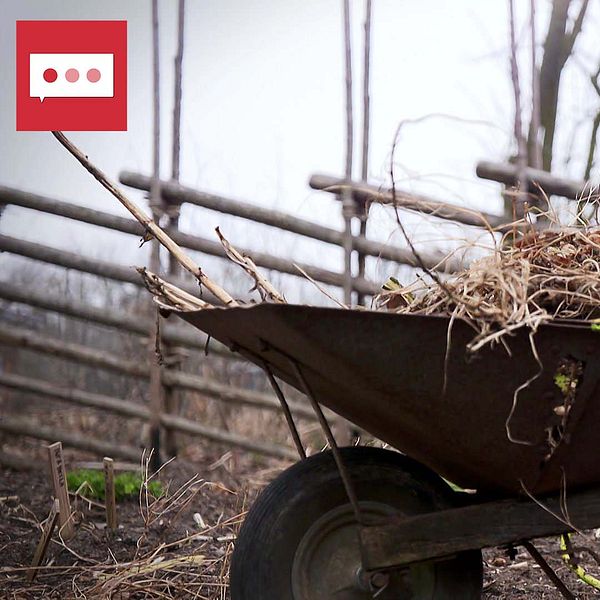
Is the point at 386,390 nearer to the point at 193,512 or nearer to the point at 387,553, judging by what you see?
the point at 387,553

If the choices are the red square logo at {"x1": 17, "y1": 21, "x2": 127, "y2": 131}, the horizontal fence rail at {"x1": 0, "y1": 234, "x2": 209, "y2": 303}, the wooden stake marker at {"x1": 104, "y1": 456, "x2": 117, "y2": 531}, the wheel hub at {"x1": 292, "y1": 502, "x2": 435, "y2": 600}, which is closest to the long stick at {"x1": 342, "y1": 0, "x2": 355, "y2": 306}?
the horizontal fence rail at {"x1": 0, "y1": 234, "x2": 209, "y2": 303}

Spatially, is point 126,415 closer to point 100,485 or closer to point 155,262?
point 155,262

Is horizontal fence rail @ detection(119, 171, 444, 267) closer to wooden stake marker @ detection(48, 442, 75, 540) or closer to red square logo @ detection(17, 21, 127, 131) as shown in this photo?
red square logo @ detection(17, 21, 127, 131)

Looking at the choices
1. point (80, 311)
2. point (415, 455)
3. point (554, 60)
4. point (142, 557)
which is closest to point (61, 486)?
point (142, 557)

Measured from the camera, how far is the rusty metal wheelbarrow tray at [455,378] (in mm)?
1557

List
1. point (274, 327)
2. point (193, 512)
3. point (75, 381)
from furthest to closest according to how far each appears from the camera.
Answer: point (75, 381), point (193, 512), point (274, 327)

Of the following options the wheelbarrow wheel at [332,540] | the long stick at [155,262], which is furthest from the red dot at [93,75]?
the wheelbarrow wheel at [332,540]

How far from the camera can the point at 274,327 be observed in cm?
158

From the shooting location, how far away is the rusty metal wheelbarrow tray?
5.11 ft

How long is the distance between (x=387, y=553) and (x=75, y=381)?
443 centimetres

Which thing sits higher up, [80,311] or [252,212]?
[252,212]

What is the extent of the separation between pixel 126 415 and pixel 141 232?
3.17ft

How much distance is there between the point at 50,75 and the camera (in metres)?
3.60

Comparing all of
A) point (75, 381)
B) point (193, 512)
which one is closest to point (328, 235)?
point (193, 512)
